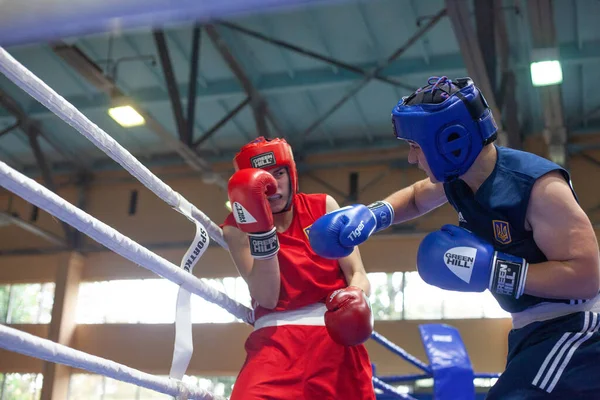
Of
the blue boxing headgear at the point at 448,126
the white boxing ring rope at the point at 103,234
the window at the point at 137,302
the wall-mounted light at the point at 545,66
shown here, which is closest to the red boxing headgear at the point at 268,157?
the white boxing ring rope at the point at 103,234

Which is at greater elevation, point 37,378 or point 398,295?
point 398,295

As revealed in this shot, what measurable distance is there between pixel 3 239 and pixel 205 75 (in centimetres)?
516

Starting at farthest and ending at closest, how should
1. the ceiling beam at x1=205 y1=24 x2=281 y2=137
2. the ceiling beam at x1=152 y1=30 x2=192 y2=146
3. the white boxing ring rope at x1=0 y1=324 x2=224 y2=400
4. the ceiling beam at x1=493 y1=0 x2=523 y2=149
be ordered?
the ceiling beam at x1=205 y1=24 x2=281 y2=137
the ceiling beam at x1=152 y1=30 x2=192 y2=146
the ceiling beam at x1=493 y1=0 x2=523 y2=149
the white boxing ring rope at x1=0 y1=324 x2=224 y2=400

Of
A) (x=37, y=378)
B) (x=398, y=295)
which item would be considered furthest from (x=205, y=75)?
(x=37, y=378)

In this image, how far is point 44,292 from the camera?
10.7 meters

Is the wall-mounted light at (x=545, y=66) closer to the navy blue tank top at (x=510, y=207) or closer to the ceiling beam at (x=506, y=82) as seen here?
the ceiling beam at (x=506, y=82)

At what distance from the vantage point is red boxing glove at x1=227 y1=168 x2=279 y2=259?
1.83 metres

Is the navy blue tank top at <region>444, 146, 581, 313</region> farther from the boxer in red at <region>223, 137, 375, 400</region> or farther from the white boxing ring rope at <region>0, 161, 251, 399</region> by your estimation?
the white boxing ring rope at <region>0, 161, 251, 399</region>

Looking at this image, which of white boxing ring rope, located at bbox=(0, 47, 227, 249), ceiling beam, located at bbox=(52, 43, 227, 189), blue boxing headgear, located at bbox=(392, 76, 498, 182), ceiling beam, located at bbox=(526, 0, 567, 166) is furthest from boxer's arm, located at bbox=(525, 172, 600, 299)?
ceiling beam, located at bbox=(52, 43, 227, 189)

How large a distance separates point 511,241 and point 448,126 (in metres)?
0.29

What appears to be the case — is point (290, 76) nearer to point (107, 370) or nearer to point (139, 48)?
point (139, 48)

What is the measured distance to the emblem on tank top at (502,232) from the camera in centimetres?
148

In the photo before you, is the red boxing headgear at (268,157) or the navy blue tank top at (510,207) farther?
the red boxing headgear at (268,157)

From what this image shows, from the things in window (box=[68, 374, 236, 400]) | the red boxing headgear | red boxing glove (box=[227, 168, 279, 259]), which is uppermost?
the red boxing headgear
